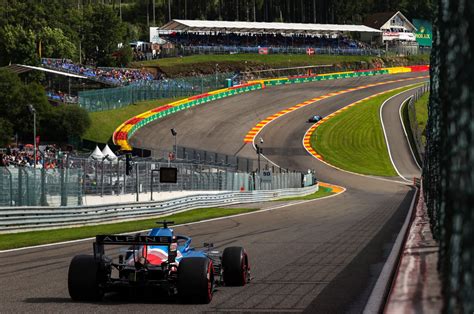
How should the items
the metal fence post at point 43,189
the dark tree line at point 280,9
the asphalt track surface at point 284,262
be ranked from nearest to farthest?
the asphalt track surface at point 284,262
the metal fence post at point 43,189
the dark tree line at point 280,9

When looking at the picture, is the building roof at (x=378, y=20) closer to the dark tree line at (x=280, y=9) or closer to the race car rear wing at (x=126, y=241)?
the dark tree line at (x=280, y=9)

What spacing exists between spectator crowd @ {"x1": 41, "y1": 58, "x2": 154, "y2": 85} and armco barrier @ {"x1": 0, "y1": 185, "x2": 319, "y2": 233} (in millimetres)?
44388

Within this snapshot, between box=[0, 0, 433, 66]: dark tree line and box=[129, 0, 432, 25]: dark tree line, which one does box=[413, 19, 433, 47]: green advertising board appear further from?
box=[0, 0, 433, 66]: dark tree line

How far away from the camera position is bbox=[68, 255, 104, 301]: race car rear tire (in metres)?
10.1


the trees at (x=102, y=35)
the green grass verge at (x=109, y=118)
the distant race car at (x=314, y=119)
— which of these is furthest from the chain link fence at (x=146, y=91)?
the trees at (x=102, y=35)

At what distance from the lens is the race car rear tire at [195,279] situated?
9.80m

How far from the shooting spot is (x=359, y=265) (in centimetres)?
1534

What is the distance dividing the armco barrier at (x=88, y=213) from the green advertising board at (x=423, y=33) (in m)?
130

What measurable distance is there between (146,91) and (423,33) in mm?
95300

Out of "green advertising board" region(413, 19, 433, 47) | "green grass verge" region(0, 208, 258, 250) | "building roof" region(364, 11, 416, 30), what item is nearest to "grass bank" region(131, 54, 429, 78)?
"building roof" region(364, 11, 416, 30)

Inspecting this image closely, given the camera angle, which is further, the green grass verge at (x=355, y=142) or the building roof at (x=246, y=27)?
the building roof at (x=246, y=27)

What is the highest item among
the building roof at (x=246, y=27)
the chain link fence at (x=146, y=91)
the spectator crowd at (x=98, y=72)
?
the building roof at (x=246, y=27)

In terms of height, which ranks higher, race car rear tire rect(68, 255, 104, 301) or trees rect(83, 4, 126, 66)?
trees rect(83, 4, 126, 66)

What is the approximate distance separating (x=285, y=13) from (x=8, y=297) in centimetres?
17394
